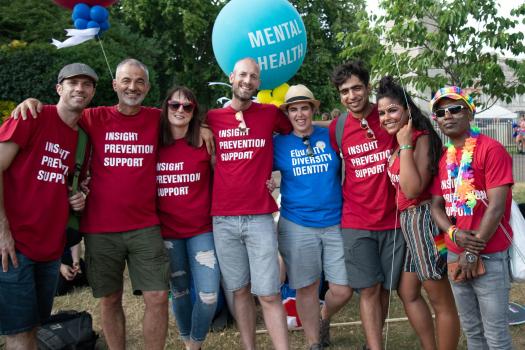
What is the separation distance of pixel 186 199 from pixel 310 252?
1.01 meters

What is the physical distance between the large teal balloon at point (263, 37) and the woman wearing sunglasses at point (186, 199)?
67 centimetres

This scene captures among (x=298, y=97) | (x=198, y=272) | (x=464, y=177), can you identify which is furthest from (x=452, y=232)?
(x=198, y=272)

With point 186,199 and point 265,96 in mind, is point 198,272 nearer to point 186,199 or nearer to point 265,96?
point 186,199

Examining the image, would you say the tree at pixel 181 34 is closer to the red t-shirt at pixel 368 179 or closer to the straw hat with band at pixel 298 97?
the straw hat with band at pixel 298 97

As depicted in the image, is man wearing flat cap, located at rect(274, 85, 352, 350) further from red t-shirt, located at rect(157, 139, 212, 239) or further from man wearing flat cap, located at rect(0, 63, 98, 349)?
man wearing flat cap, located at rect(0, 63, 98, 349)

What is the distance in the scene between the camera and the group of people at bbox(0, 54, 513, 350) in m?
3.26

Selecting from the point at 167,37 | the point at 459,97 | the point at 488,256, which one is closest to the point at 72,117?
the point at 459,97

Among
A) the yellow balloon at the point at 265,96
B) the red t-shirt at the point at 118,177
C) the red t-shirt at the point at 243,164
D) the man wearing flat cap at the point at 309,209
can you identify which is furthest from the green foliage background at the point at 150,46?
the red t-shirt at the point at 118,177

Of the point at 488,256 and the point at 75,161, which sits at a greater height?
the point at 75,161

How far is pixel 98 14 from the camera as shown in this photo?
3936mm

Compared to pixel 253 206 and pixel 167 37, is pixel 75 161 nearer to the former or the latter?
pixel 253 206

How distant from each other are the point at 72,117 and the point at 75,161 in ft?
1.00

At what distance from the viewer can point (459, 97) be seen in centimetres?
306

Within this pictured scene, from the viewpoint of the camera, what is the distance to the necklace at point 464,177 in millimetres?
2996
